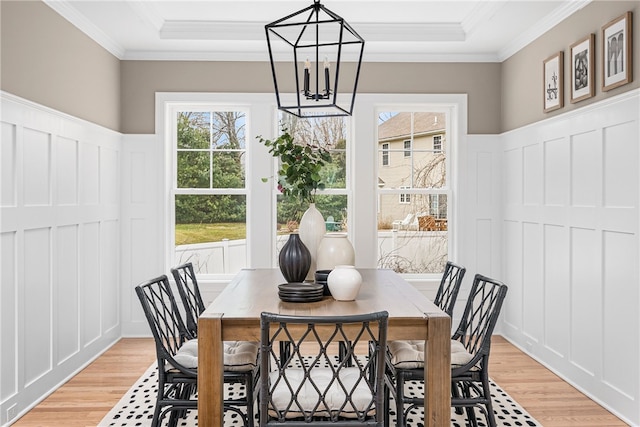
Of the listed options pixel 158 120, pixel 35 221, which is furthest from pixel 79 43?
pixel 35 221

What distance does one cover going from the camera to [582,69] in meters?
3.60

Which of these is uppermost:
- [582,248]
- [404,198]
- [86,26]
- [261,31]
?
[261,31]

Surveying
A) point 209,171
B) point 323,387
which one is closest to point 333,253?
point 323,387

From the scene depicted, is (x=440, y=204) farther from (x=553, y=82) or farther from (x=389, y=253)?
(x=553, y=82)

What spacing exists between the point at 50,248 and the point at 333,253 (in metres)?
1.90

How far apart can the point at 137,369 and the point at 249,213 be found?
5.63 ft

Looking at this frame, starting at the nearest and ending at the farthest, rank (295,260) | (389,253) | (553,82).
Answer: (295,260), (553,82), (389,253)

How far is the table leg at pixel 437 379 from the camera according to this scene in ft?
7.29

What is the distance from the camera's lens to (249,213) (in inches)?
198

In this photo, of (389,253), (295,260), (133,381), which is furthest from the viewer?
(389,253)

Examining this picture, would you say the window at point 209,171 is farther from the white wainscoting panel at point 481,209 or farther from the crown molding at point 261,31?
the white wainscoting panel at point 481,209

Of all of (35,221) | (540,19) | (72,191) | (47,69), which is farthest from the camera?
(540,19)

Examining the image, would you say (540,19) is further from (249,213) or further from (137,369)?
(137,369)

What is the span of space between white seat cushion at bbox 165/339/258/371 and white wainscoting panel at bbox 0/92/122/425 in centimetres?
109
